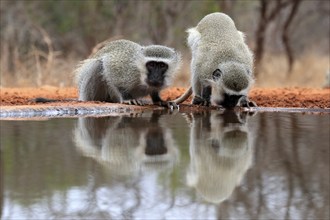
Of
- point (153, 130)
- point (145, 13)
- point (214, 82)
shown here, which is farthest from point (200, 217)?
point (145, 13)

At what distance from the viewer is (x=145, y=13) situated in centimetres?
2438

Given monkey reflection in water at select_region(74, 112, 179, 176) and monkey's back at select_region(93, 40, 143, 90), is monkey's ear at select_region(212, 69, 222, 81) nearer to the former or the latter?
monkey's back at select_region(93, 40, 143, 90)

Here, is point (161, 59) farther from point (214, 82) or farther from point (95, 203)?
point (95, 203)

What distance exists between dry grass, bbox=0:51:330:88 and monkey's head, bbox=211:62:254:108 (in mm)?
5177

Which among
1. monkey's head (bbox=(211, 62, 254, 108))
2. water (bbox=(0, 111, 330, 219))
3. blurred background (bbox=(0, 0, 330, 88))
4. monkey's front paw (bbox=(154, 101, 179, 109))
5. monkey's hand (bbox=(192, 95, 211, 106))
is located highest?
blurred background (bbox=(0, 0, 330, 88))

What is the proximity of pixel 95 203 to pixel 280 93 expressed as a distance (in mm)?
7676

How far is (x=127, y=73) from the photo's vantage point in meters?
8.63

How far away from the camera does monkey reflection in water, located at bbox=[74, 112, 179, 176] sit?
16.8 feet

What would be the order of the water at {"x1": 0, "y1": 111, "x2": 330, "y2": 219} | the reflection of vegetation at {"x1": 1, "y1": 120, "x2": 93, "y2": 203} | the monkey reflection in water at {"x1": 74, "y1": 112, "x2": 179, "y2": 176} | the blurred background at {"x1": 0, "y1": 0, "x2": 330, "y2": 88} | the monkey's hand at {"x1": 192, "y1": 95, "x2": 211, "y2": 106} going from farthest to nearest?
the blurred background at {"x1": 0, "y1": 0, "x2": 330, "y2": 88} < the monkey's hand at {"x1": 192, "y1": 95, "x2": 211, "y2": 106} < the monkey reflection in water at {"x1": 74, "y1": 112, "x2": 179, "y2": 176} < the reflection of vegetation at {"x1": 1, "y1": 120, "x2": 93, "y2": 203} < the water at {"x1": 0, "y1": 111, "x2": 330, "y2": 219}

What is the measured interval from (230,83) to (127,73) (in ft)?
4.37

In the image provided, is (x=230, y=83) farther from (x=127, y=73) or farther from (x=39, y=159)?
(x=39, y=159)

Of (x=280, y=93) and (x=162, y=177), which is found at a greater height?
(x=280, y=93)

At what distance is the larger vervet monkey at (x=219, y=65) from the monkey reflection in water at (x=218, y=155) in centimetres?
61

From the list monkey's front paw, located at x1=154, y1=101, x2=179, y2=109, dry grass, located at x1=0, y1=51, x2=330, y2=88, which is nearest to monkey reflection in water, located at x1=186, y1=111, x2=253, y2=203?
monkey's front paw, located at x1=154, y1=101, x2=179, y2=109
